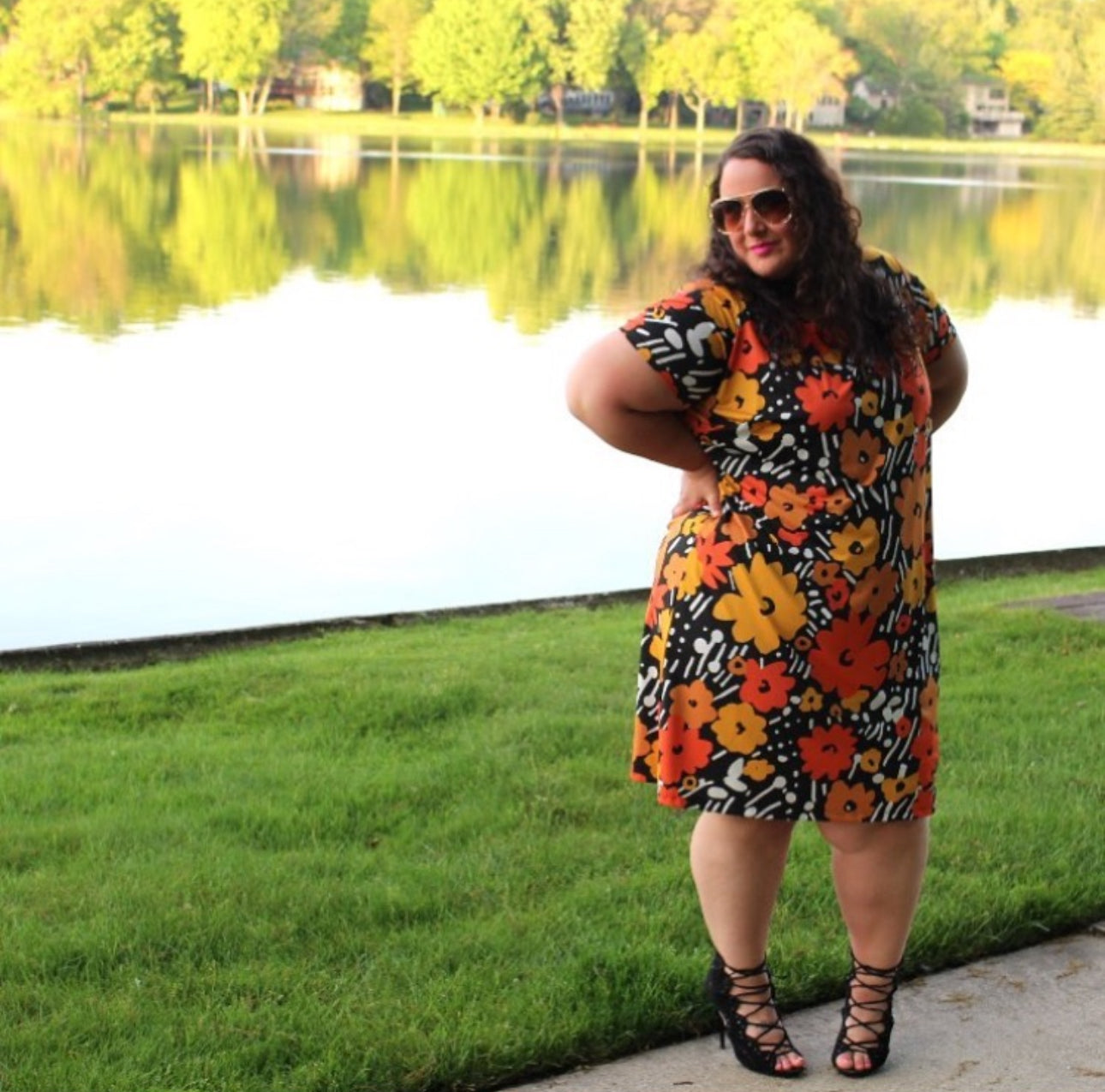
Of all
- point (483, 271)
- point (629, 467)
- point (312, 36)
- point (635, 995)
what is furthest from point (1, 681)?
point (312, 36)

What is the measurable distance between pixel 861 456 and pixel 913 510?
0.47 feet

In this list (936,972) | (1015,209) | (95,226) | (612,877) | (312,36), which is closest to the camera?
(936,972)

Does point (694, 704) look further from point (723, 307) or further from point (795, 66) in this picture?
point (795, 66)

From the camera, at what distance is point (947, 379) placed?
3.25 meters

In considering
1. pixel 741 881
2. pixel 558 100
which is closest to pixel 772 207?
pixel 741 881

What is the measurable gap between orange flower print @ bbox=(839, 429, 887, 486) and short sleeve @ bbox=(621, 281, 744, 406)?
0.68 ft

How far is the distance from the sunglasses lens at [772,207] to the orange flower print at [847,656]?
1.95 ft

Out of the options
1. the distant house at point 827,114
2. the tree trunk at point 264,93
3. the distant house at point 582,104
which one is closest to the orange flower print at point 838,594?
the tree trunk at point 264,93

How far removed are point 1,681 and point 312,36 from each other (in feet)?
228

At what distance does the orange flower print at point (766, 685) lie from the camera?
292 cm

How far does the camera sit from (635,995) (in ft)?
10.8

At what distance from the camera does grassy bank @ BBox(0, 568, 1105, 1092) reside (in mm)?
3125

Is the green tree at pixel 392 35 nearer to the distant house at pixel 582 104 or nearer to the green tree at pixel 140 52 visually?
the distant house at pixel 582 104

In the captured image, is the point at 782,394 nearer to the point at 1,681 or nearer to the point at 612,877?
the point at 612,877
